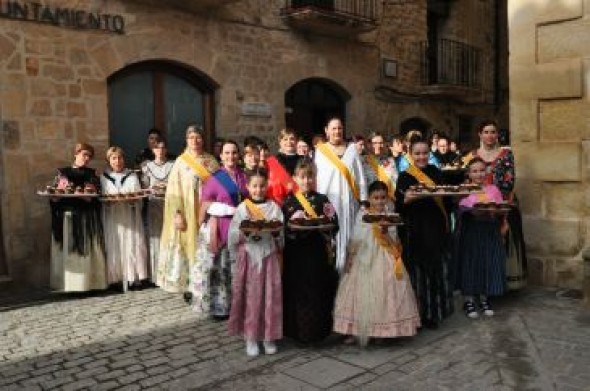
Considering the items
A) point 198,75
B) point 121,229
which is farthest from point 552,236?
point 198,75

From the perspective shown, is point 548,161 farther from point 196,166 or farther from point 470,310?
point 196,166

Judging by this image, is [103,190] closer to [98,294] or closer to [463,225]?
[98,294]

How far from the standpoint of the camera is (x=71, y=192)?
628cm

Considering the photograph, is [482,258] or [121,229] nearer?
[482,258]

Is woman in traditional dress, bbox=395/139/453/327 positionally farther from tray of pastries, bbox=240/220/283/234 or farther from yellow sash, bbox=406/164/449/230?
tray of pastries, bbox=240/220/283/234

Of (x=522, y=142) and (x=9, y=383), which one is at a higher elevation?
(x=522, y=142)

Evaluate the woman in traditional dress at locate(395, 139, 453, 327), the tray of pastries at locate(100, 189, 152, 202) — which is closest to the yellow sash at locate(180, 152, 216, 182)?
the tray of pastries at locate(100, 189, 152, 202)

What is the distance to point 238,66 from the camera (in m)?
9.24

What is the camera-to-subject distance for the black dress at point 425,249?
4.89m

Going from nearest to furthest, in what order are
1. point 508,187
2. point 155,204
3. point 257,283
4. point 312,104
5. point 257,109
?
point 257,283
point 508,187
point 155,204
point 257,109
point 312,104

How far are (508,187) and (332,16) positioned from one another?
17.8 feet

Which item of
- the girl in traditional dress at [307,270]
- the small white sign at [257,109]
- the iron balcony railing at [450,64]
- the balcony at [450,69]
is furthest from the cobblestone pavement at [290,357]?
the iron balcony railing at [450,64]

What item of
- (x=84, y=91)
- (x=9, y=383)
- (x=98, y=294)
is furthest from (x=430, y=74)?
(x=9, y=383)

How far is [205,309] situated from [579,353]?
3069 mm
